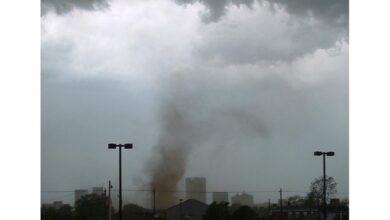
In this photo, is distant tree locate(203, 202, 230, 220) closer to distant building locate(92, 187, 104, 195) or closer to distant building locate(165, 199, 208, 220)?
distant building locate(165, 199, 208, 220)

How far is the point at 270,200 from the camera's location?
38.5 ft

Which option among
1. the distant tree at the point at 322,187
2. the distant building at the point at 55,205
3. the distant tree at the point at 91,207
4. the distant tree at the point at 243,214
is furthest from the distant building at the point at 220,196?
the distant building at the point at 55,205

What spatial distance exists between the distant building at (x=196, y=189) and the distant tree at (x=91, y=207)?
2.00 m

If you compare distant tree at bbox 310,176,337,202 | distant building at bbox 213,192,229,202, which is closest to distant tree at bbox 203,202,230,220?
distant building at bbox 213,192,229,202

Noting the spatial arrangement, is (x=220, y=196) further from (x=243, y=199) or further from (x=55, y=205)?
(x=55, y=205)

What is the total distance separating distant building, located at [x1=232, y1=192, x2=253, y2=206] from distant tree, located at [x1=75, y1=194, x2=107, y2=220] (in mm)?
2945

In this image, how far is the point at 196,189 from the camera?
11875 millimetres

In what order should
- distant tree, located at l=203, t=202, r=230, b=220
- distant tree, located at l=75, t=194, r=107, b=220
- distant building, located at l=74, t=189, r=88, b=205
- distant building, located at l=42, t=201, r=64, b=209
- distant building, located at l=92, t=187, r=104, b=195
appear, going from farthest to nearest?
1. distant tree, located at l=203, t=202, r=230, b=220
2. distant building, located at l=92, t=187, r=104, b=195
3. distant tree, located at l=75, t=194, r=107, b=220
4. distant building, located at l=74, t=189, r=88, b=205
5. distant building, located at l=42, t=201, r=64, b=209

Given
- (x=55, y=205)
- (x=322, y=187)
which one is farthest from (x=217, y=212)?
(x=55, y=205)

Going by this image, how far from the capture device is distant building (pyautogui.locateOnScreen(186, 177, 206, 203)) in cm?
1168
